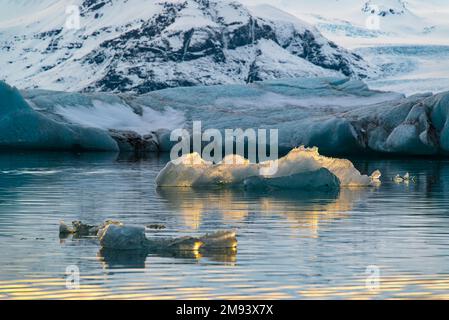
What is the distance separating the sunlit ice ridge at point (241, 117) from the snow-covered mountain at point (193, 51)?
64288mm

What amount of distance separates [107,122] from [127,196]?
906 inches

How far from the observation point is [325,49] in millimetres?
130125

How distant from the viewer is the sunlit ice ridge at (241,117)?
40719mm

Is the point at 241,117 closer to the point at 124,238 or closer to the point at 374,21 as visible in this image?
the point at 124,238

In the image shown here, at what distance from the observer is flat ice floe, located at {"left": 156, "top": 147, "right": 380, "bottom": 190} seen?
79.4 ft

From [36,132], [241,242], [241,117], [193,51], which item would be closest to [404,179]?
[241,242]

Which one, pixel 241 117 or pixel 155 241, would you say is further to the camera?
pixel 241 117

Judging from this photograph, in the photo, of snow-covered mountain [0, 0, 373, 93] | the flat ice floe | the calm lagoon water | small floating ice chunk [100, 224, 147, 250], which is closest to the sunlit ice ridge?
the calm lagoon water

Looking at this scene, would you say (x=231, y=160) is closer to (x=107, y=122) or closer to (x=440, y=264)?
(x=440, y=264)

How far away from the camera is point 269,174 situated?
2469 cm

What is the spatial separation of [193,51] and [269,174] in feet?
341

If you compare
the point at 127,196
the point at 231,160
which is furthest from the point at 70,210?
the point at 231,160

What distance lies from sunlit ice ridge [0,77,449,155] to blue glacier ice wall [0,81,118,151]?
32mm

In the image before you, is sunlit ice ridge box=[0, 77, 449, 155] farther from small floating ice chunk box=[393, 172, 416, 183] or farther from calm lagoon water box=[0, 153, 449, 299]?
calm lagoon water box=[0, 153, 449, 299]
